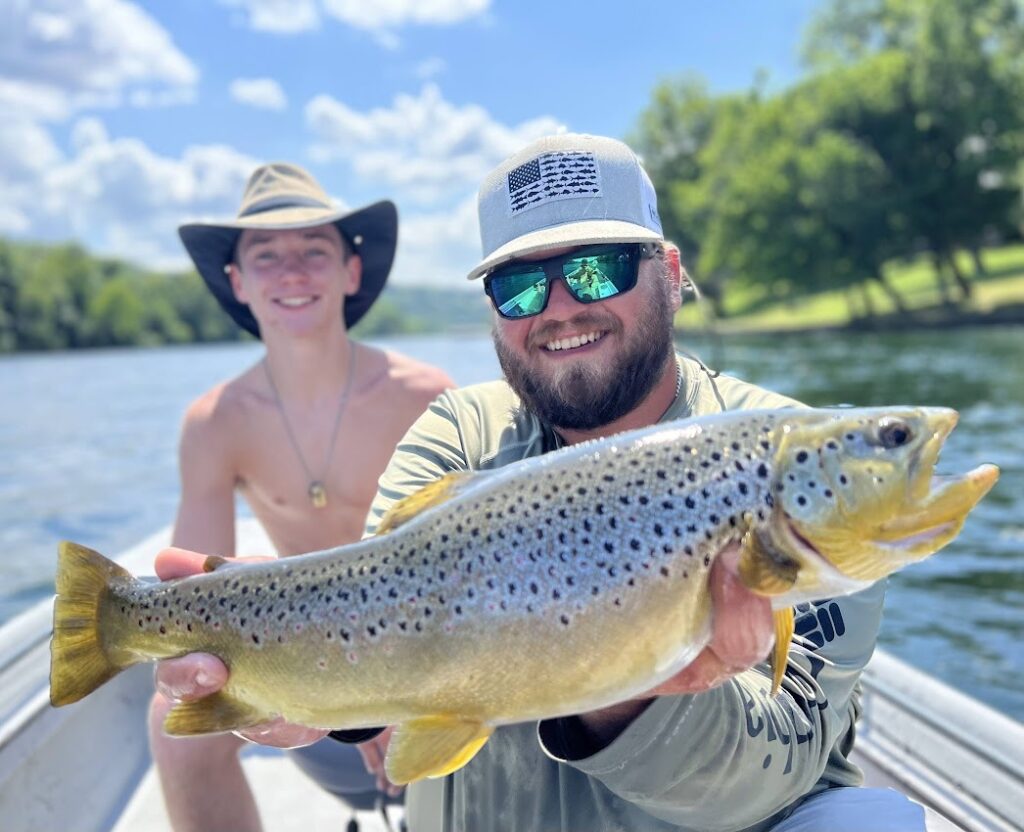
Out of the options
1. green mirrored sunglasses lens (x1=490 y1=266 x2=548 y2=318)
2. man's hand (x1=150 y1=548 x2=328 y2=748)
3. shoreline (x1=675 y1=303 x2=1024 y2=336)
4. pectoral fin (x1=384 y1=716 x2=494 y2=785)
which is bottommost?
shoreline (x1=675 y1=303 x2=1024 y2=336)

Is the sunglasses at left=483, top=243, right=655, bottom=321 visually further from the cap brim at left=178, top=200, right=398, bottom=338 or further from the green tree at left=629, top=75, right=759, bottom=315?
the green tree at left=629, top=75, right=759, bottom=315

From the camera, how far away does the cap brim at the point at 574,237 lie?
281cm

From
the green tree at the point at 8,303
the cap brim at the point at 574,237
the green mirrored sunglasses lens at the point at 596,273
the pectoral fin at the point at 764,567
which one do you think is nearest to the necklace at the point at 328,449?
the cap brim at the point at 574,237

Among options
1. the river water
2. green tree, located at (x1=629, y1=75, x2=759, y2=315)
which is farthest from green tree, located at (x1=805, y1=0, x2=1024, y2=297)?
green tree, located at (x1=629, y1=75, x2=759, y2=315)

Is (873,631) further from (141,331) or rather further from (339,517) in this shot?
(141,331)

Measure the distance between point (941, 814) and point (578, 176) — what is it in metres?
2.64

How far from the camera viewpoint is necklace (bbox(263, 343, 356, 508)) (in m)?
4.77

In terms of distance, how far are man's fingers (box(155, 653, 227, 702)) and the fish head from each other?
4.08 feet

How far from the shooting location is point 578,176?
9.71 feet

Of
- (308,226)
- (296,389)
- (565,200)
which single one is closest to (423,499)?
(565,200)

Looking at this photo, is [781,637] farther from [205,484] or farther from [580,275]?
[205,484]

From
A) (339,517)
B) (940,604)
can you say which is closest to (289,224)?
(339,517)

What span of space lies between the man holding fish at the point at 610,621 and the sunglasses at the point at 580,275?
33.9 inches

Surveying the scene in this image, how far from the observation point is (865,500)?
191 cm
